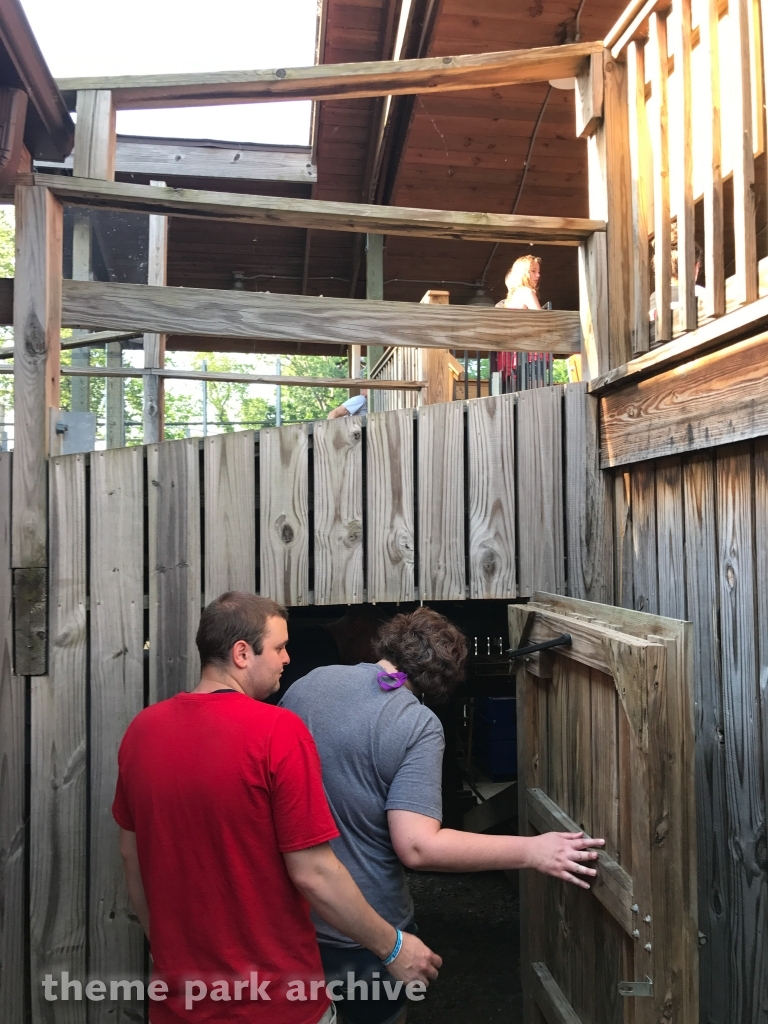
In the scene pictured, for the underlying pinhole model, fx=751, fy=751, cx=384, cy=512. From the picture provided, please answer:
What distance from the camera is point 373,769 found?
7.21ft

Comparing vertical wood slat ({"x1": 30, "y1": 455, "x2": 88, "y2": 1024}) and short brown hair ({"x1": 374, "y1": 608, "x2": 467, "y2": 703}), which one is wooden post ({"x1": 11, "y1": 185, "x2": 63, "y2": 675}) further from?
short brown hair ({"x1": 374, "y1": 608, "x2": 467, "y2": 703})

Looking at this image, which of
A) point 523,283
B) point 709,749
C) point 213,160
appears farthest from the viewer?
point 213,160

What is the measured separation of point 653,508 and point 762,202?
430 centimetres

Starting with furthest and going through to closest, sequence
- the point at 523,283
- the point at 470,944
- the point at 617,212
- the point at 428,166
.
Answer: the point at 428,166
the point at 523,283
the point at 470,944
the point at 617,212

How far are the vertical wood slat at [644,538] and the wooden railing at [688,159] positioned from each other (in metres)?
0.50

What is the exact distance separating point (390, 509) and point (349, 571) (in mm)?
300

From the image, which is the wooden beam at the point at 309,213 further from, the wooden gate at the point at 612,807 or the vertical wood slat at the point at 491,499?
the wooden gate at the point at 612,807

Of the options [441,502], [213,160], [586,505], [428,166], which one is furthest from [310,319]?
[213,160]

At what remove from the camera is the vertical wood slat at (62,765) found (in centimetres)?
271

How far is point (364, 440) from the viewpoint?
3.03 m

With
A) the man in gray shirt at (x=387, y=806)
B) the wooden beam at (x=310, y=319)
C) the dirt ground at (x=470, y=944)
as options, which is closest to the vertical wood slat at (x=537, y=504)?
the wooden beam at (x=310, y=319)

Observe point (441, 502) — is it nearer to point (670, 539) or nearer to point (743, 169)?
point (670, 539)

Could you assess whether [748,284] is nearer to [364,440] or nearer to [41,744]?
[364,440]

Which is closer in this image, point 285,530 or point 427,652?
point 427,652
